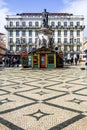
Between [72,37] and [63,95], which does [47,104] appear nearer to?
[63,95]

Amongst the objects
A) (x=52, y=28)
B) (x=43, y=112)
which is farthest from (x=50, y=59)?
(x=52, y=28)

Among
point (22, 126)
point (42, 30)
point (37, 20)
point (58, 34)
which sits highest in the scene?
point (37, 20)

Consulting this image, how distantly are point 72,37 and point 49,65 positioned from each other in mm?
50742

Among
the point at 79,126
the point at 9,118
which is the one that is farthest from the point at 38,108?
the point at 79,126

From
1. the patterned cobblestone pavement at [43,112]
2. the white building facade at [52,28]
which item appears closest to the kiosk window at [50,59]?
the patterned cobblestone pavement at [43,112]

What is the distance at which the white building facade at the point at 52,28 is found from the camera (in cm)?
7088

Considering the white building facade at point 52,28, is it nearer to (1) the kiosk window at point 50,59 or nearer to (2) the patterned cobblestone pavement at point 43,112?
(1) the kiosk window at point 50,59

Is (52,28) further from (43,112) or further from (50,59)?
(43,112)

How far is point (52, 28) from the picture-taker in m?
71.2

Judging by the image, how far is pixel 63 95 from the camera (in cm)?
695

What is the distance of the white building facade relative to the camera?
7088cm

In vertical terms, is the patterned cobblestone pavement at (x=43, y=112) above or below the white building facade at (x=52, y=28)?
below

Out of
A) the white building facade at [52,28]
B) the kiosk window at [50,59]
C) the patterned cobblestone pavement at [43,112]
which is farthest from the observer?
the white building facade at [52,28]

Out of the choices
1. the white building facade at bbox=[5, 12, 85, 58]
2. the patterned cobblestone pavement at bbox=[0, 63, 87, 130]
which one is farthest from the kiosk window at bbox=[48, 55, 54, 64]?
the white building facade at bbox=[5, 12, 85, 58]
